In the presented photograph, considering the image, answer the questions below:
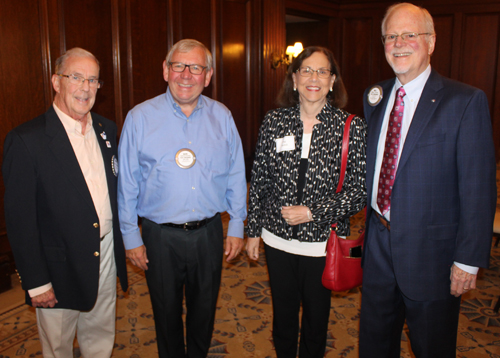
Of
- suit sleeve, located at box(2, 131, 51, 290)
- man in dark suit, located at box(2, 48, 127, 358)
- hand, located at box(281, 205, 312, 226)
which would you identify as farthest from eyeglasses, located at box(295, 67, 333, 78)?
suit sleeve, located at box(2, 131, 51, 290)

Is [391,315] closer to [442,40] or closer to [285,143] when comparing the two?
[285,143]

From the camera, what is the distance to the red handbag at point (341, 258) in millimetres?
2033

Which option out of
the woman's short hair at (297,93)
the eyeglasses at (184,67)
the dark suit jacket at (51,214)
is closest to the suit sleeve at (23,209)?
the dark suit jacket at (51,214)

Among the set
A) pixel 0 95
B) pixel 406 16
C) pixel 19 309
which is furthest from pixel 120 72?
pixel 406 16

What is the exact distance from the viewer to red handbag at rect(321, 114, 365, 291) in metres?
2.03

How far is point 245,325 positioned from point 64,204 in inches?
68.0

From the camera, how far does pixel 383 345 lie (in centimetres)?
206

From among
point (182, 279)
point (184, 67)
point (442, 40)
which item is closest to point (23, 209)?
point (182, 279)

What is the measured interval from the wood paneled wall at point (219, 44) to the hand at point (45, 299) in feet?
7.22

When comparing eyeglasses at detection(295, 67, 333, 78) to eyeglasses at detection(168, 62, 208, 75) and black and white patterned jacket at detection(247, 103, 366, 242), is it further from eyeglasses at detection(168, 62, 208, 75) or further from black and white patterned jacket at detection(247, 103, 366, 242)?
eyeglasses at detection(168, 62, 208, 75)


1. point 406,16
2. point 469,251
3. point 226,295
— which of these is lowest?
point 226,295

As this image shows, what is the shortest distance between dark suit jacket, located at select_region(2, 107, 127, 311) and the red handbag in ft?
3.92

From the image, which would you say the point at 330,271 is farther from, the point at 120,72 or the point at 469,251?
the point at 120,72

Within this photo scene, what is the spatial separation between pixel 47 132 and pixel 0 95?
2150 millimetres
